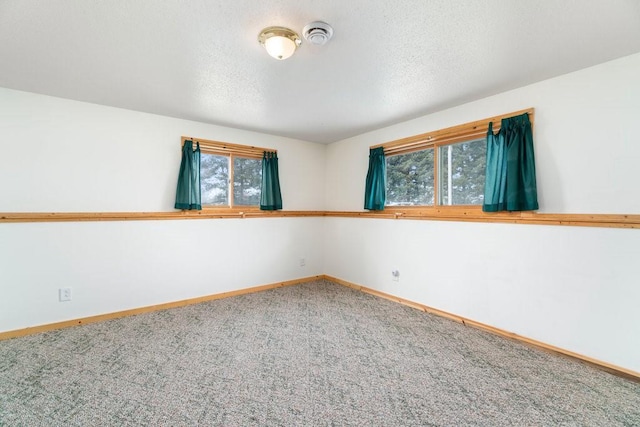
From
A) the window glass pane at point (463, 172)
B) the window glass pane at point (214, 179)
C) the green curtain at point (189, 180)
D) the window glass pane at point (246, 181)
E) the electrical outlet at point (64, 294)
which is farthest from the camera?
the window glass pane at point (246, 181)

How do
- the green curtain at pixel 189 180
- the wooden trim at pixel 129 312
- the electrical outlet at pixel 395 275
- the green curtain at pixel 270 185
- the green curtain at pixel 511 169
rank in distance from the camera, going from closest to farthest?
the green curtain at pixel 511 169, the wooden trim at pixel 129 312, the green curtain at pixel 189 180, the electrical outlet at pixel 395 275, the green curtain at pixel 270 185

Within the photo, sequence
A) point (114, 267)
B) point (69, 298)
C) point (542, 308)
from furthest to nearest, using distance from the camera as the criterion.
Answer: point (114, 267) < point (69, 298) < point (542, 308)

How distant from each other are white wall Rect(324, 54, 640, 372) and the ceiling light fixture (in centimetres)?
207

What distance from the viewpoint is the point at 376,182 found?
12.7ft

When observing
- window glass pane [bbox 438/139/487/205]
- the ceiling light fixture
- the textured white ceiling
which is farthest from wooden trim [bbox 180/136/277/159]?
window glass pane [bbox 438/139/487/205]

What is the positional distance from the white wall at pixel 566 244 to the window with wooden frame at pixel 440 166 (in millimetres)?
146

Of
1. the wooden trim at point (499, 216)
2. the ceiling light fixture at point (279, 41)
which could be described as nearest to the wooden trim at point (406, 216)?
the wooden trim at point (499, 216)

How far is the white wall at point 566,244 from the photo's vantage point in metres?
2.06

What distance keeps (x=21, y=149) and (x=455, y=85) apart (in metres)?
4.05

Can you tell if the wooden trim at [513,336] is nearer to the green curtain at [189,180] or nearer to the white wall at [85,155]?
the green curtain at [189,180]

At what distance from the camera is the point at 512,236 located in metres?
2.63

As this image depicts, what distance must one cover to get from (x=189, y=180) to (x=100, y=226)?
102 cm

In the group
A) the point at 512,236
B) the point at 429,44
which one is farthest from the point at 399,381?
the point at 429,44

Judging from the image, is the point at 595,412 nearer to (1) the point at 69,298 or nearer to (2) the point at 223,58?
(2) the point at 223,58
